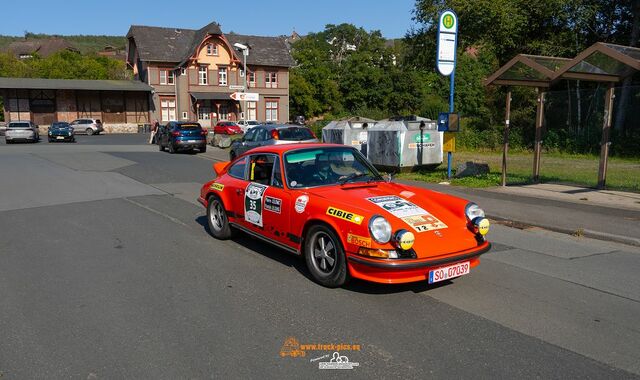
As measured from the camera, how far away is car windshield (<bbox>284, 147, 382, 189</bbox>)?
610 cm

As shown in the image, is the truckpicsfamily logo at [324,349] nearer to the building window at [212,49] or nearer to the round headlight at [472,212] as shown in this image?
the round headlight at [472,212]

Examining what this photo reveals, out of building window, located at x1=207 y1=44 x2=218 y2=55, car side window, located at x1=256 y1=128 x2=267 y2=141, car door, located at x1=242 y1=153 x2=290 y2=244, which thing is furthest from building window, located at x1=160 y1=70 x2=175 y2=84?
car door, located at x1=242 y1=153 x2=290 y2=244

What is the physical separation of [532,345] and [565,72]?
9.41 m

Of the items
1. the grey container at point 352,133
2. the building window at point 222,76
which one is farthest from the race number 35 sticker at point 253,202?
the building window at point 222,76

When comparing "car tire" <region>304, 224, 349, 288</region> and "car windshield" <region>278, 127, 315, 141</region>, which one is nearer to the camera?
"car tire" <region>304, 224, 349, 288</region>

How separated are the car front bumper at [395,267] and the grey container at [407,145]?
37.0 feet

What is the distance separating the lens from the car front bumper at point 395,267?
477 centimetres

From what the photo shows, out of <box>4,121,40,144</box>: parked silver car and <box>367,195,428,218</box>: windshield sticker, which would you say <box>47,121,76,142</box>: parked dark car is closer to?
<box>4,121,40,144</box>: parked silver car

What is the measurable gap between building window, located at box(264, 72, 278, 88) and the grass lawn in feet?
144

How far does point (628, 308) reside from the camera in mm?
4961

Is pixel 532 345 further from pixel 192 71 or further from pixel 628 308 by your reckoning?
pixel 192 71

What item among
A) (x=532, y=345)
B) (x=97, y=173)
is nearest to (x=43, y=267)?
(x=532, y=345)

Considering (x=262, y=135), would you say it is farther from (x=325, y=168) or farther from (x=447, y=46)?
(x=325, y=168)

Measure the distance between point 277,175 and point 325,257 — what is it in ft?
4.41
